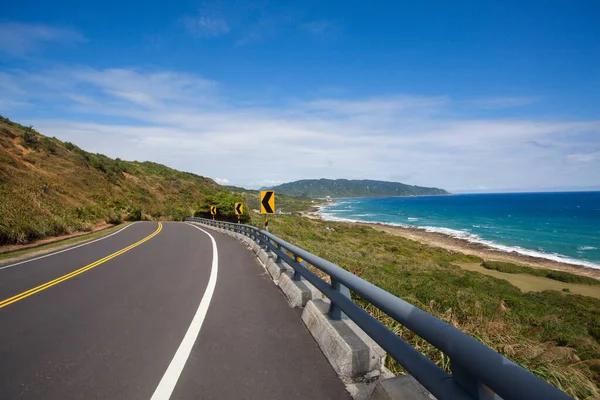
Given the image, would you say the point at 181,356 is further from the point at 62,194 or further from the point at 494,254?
the point at 494,254

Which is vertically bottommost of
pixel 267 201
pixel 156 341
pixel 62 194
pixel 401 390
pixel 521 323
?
pixel 521 323

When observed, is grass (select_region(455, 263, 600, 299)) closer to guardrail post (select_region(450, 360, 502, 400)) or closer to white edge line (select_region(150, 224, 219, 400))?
white edge line (select_region(150, 224, 219, 400))

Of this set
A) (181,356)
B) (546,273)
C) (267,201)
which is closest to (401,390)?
(181,356)

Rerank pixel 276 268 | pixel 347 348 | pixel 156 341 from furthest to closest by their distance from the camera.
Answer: pixel 276 268
pixel 156 341
pixel 347 348

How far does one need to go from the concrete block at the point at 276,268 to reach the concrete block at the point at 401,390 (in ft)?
17.0

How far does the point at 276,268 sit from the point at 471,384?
258 inches

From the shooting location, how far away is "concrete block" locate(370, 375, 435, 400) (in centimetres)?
230

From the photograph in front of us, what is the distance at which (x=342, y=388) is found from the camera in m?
3.13

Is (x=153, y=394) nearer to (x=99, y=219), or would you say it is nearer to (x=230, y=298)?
(x=230, y=298)

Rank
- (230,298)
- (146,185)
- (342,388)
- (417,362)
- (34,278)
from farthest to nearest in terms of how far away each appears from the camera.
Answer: (146,185)
(34,278)
(230,298)
(342,388)
(417,362)

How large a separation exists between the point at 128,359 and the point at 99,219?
100 feet

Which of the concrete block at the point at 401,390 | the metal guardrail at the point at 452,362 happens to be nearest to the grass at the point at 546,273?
the metal guardrail at the point at 452,362

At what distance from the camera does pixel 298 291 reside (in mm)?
5762

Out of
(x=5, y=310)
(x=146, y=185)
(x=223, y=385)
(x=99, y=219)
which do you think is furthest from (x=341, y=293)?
(x=146, y=185)
